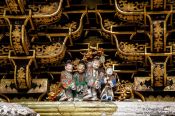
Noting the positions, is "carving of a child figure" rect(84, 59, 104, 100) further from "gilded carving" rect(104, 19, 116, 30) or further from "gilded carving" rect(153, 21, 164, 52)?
"gilded carving" rect(153, 21, 164, 52)

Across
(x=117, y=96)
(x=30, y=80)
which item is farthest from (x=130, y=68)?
(x=30, y=80)

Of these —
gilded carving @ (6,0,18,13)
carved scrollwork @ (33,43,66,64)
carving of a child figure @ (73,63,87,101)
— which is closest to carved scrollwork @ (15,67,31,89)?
carved scrollwork @ (33,43,66,64)

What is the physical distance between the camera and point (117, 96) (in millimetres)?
8891

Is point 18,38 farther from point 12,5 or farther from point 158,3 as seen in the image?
point 158,3

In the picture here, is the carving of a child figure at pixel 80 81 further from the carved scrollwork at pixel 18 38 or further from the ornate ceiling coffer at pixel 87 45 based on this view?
the carved scrollwork at pixel 18 38

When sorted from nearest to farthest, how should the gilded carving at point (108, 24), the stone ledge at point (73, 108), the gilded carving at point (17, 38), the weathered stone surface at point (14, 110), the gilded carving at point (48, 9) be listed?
the weathered stone surface at point (14, 110)
the stone ledge at point (73, 108)
the gilded carving at point (17, 38)
the gilded carving at point (48, 9)
the gilded carving at point (108, 24)

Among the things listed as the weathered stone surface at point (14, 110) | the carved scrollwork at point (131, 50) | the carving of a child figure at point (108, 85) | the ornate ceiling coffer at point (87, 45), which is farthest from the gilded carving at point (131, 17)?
the weathered stone surface at point (14, 110)

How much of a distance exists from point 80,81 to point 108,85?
0.34 m

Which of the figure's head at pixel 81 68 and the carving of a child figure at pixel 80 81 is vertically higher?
the figure's head at pixel 81 68

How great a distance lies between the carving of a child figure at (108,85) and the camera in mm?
8789

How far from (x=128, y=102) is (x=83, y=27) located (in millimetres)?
1310

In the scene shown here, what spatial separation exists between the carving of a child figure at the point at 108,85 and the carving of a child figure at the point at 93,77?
0.24 feet

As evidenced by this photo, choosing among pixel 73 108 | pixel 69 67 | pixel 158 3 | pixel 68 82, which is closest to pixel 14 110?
pixel 73 108

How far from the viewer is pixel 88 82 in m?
8.93
